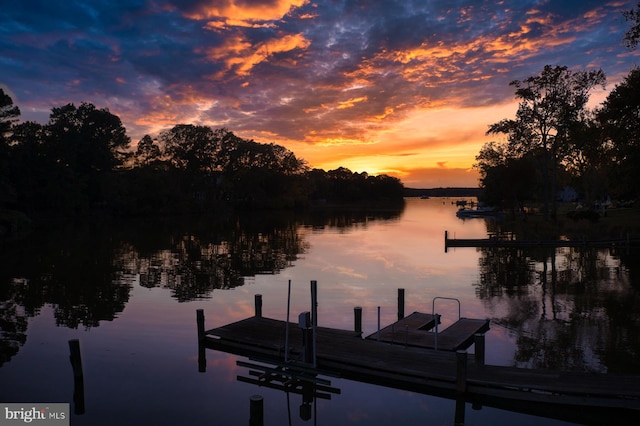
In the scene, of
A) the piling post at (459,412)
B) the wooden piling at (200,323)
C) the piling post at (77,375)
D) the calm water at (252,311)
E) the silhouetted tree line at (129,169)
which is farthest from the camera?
the silhouetted tree line at (129,169)

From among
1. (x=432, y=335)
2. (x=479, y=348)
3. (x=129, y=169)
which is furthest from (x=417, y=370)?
(x=129, y=169)

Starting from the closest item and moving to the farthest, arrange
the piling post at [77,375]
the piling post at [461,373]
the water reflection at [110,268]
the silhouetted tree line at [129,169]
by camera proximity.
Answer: the piling post at [461,373] → the piling post at [77,375] → the water reflection at [110,268] → the silhouetted tree line at [129,169]

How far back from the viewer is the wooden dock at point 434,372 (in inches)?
547

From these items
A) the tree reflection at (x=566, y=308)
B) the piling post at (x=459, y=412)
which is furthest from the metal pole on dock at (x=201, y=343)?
the tree reflection at (x=566, y=308)

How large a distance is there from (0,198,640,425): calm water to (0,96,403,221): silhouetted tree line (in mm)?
44248

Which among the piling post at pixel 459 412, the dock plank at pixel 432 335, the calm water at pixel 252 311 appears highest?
the dock plank at pixel 432 335

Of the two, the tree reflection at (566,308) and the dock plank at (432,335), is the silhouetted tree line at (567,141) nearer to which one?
the tree reflection at (566,308)

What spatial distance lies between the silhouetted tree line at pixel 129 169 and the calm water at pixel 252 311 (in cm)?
4425

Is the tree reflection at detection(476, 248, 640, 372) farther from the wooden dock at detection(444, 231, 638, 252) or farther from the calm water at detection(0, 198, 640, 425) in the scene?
the wooden dock at detection(444, 231, 638, 252)

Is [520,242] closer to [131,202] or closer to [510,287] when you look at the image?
[510,287]

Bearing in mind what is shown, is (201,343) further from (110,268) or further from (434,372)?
(110,268)

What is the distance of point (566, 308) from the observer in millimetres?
25922

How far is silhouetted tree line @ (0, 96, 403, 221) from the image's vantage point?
308 ft

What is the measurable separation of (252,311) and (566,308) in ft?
54.0
